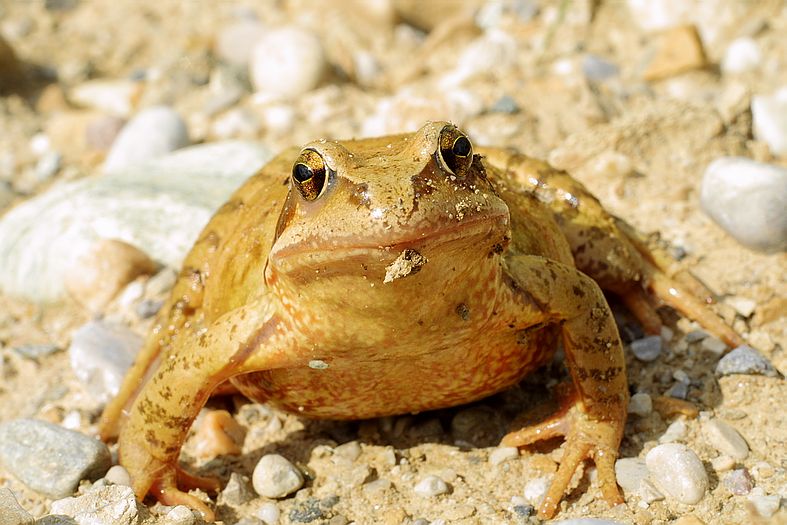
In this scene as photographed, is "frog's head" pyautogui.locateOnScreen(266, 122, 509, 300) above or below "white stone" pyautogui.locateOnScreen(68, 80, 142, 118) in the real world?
above

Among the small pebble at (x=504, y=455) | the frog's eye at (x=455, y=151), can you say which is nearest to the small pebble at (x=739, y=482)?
the small pebble at (x=504, y=455)

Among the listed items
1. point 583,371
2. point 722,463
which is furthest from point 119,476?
point 722,463

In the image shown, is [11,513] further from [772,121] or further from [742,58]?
[742,58]

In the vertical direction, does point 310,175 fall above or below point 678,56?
above

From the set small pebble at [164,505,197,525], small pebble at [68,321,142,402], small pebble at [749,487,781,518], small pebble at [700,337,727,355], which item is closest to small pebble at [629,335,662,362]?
small pebble at [700,337,727,355]

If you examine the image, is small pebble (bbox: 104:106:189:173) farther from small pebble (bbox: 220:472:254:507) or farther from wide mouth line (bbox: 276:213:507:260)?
wide mouth line (bbox: 276:213:507:260)

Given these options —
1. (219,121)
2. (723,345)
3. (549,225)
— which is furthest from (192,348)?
(219,121)

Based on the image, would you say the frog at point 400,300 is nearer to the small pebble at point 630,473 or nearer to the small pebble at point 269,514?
the small pebble at point 630,473

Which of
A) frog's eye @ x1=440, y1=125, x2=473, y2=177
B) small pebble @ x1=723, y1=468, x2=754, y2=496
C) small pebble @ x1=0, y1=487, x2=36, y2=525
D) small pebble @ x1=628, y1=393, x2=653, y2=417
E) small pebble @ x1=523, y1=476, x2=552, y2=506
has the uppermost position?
frog's eye @ x1=440, y1=125, x2=473, y2=177
